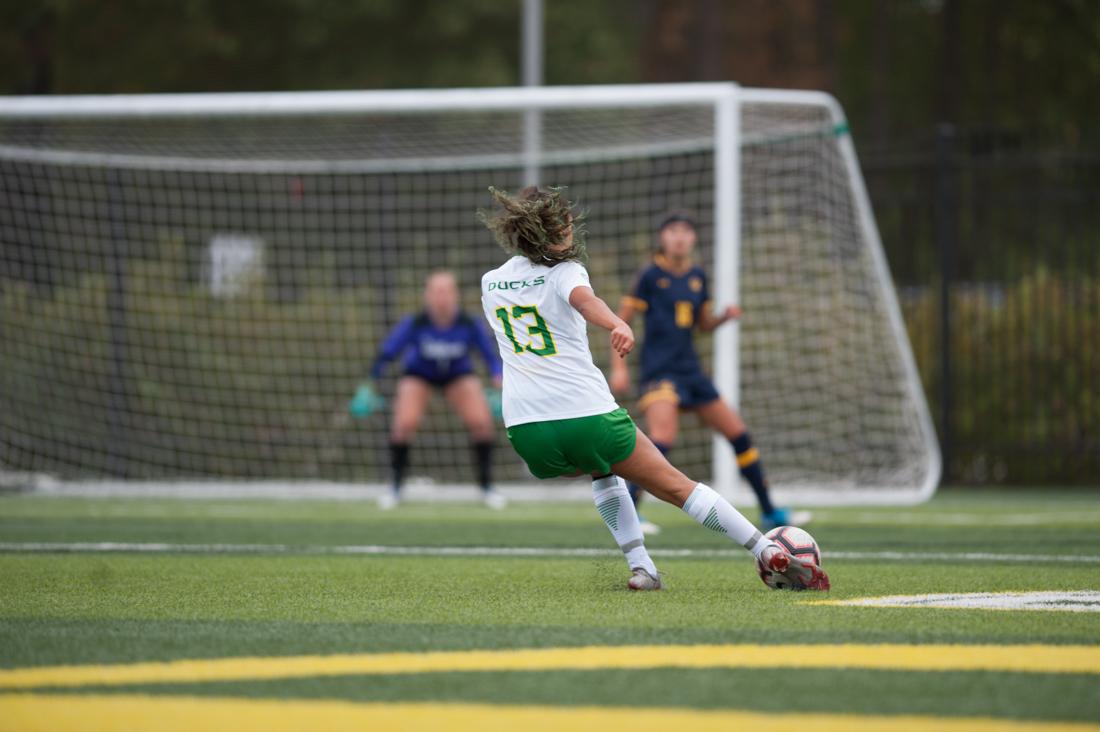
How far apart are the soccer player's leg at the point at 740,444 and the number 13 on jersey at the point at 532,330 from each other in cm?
399

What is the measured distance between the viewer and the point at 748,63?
3266 centimetres

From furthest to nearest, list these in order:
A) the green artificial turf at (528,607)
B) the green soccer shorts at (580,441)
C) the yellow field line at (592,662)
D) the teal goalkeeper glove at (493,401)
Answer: the teal goalkeeper glove at (493,401), the green soccer shorts at (580,441), the yellow field line at (592,662), the green artificial turf at (528,607)

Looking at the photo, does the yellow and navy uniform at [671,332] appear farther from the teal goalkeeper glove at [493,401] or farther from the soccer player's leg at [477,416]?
the teal goalkeeper glove at [493,401]

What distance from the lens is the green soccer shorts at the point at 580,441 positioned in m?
6.23

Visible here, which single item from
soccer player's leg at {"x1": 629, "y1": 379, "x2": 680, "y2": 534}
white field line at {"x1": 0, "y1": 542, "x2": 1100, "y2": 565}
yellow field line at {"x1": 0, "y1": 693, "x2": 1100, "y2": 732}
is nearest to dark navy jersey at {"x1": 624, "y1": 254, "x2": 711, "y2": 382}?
soccer player's leg at {"x1": 629, "y1": 379, "x2": 680, "y2": 534}

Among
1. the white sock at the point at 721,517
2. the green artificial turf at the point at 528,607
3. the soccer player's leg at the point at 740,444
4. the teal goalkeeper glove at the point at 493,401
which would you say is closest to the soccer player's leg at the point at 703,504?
the white sock at the point at 721,517

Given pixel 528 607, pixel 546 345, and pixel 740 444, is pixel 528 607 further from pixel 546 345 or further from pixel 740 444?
pixel 740 444

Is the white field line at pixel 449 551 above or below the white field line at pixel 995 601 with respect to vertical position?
below

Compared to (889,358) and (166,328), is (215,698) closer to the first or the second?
(889,358)

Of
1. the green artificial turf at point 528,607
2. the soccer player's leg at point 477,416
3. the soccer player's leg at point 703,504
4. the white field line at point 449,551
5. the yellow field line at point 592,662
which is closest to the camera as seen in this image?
the green artificial turf at point 528,607

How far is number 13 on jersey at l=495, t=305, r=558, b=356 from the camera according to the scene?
20.7 feet

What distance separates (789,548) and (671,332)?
4.01m

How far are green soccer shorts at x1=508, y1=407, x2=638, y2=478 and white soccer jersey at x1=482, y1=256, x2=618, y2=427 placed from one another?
1.4 inches

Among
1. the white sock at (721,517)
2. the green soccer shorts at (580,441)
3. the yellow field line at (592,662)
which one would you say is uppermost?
the green soccer shorts at (580,441)
